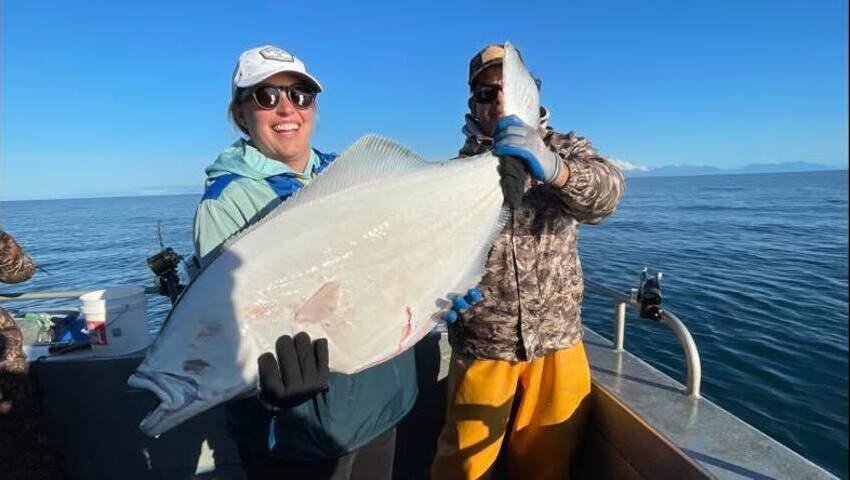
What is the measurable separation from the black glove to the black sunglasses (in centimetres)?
181

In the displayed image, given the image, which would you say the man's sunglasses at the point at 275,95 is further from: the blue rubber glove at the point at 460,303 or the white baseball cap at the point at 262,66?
the blue rubber glove at the point at 460,303

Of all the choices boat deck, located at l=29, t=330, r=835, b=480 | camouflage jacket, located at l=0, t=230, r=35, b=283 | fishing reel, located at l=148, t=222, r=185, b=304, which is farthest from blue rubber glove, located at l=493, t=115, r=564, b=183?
camouflage jacket, located at l=0, t=230, r=35, b=283

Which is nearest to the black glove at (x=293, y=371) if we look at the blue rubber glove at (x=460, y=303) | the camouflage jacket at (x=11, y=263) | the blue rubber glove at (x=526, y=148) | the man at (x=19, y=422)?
the blue rubber glove at (x=460, y=303)

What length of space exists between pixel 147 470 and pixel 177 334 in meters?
2.50

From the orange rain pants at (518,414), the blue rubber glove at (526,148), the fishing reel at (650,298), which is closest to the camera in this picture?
the blue rubber glove at (526,148)

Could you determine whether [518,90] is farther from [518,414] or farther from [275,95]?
[518,414]

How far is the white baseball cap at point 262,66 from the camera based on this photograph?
2.09 meters

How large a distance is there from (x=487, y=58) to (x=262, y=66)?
1394mm

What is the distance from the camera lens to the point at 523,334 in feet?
9.41

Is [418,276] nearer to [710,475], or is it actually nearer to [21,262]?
[710,475]

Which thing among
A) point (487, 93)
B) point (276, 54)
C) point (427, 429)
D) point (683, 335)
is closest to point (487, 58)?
point (487, 93)

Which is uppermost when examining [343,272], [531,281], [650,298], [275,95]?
[275,95]

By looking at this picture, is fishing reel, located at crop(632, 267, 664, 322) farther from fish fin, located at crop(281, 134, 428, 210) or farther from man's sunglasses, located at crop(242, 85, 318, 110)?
man's sunglasses, located at crop(242, 85, 318, 110)

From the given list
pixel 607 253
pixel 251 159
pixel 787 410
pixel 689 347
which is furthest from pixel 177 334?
pixel 607 253
